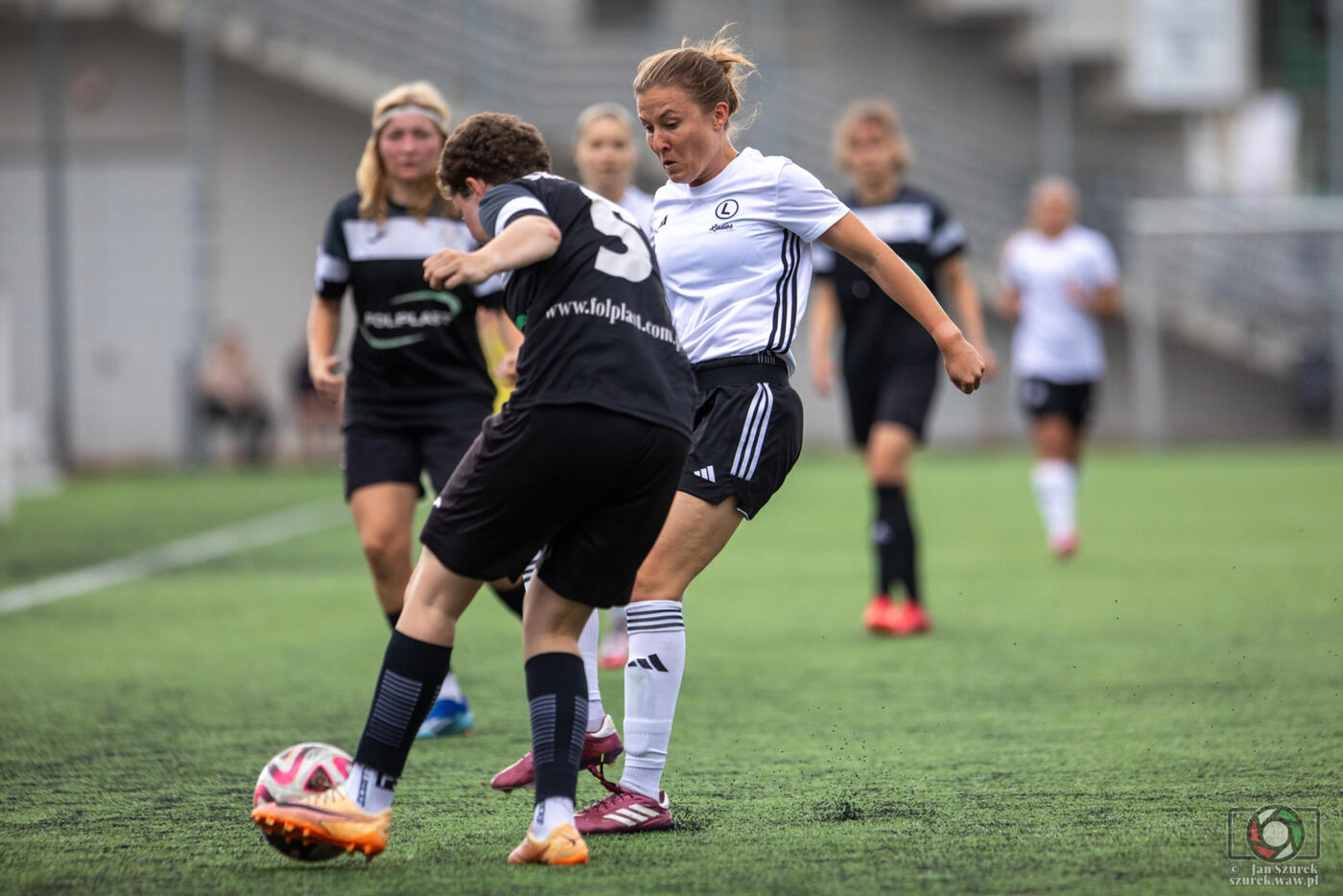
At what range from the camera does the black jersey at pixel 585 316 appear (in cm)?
351

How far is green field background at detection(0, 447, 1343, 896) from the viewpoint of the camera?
3621mm

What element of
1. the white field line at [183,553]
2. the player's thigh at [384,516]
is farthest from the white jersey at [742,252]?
the white field line at [183,553]

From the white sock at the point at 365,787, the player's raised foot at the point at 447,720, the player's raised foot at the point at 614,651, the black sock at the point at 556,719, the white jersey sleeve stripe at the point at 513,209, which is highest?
the white jersey sleeve stripe at the point at 513,209

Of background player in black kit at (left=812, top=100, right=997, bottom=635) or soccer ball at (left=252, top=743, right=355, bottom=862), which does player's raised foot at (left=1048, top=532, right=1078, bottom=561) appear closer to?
background player in black kit at (left=812, top=100, right=997, bottom=635)

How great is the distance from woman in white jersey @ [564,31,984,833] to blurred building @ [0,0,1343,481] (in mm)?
18597

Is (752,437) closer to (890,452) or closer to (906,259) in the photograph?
(890,452)

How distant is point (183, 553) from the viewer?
39.0ft

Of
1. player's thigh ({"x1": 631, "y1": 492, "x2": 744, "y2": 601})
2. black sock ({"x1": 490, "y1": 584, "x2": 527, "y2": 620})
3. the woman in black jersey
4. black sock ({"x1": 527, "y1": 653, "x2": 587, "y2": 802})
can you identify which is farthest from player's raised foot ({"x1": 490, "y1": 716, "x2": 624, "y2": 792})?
the woman in black jersey

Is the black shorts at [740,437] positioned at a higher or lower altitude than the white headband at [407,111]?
lower

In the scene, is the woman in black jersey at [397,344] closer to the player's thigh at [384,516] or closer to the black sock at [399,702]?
the player's thigh at [384,516]

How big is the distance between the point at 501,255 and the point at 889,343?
447 cm

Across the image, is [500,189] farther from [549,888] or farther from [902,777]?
[902,777]

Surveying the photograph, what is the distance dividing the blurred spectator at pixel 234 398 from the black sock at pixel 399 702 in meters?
18.4

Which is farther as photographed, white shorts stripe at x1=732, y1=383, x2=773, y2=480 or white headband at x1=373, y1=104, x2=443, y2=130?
white headband at x1=373, y1=104, x2=443, y2=130
